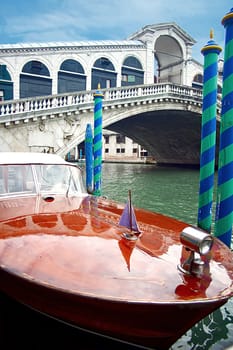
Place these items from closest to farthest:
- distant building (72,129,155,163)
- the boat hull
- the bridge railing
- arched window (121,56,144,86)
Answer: the boat hull
the bridge railing
arched window (121,56,144,86)
distant building (72,129,155,163)

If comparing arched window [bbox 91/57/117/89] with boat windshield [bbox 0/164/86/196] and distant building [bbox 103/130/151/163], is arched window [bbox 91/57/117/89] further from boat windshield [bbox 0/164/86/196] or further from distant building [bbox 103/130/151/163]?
distant building [bbox 103/130/151/163]

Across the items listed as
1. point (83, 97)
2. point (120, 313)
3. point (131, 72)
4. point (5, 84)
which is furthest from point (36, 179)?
point (131, 72)

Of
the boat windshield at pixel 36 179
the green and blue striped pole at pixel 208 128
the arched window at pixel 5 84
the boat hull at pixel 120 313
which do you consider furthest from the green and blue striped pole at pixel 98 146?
the arched window at pixel 5 84

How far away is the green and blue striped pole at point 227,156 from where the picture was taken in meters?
3.51

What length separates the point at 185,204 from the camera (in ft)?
28.4

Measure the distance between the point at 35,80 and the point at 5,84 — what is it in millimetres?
1986

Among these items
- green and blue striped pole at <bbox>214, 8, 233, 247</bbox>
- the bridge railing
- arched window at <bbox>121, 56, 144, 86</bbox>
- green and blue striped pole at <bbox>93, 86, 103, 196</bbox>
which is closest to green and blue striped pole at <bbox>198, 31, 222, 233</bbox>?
green and blue striped pole at <bbox>214, 8, 233, 247</bbox>

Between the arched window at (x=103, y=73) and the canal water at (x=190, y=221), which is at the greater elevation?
the arched window at (x=103, y=73)

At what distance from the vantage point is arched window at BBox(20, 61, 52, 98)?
19172 millimetres

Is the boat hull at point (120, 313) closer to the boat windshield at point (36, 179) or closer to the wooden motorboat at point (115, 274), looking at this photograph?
the wooden motorboat at point (115, 274)

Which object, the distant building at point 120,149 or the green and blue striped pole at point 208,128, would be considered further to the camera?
the distant building at point 120,149

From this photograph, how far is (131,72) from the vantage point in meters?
22.8

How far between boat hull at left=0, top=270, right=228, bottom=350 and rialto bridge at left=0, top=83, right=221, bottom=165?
10837 mm

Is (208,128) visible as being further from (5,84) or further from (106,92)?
(5,84)
